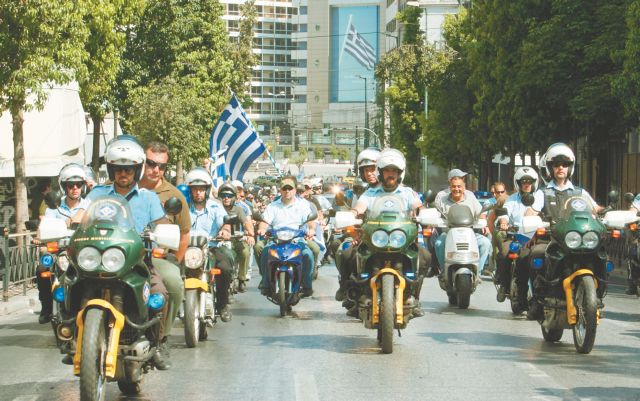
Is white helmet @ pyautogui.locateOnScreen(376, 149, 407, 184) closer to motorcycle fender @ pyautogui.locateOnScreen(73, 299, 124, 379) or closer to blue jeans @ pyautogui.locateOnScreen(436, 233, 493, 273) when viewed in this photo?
blue jeans @ pyautogui.locateOnScreen(436, 233, 493, 273)

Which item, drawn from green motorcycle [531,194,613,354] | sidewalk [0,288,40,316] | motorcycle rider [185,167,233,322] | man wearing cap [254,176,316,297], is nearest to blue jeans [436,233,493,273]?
man wearing cap [254,176,316,297]

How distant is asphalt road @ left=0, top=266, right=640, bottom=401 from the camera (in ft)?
31.0

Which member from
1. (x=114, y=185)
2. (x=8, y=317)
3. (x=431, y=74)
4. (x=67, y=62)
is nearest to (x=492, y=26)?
(x=431, y=74)

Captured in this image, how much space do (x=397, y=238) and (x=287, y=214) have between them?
473cm

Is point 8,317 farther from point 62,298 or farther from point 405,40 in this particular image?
point 405,40

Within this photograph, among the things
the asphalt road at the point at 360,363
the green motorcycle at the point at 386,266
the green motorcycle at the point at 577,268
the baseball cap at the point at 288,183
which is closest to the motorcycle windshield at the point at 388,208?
the green motorcycle at the point at 386,266

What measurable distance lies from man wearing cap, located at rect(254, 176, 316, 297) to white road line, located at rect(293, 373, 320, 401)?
5337 millimetres

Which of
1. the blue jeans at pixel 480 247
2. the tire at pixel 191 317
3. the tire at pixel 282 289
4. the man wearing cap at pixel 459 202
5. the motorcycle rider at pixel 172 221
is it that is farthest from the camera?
the man wearing cap at pixel 459 202

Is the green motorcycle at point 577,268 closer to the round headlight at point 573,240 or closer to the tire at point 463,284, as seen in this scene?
the round headlight at point 573,240

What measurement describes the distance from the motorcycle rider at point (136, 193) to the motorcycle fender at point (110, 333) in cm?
72

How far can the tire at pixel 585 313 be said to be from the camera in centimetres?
1097

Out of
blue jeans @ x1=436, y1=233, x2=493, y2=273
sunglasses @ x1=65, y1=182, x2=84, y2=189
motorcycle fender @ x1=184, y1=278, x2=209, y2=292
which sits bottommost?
motorcycle fender @ x1=184, y1=278, x2=209, y2=292

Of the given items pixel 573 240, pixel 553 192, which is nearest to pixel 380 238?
pixel 573 240

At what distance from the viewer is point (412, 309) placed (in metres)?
11.7
